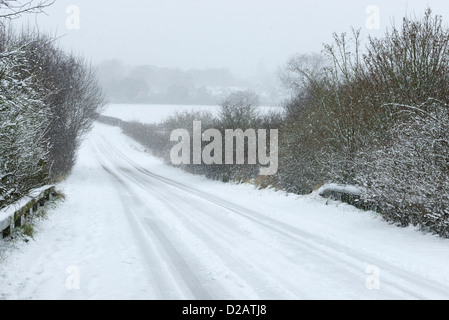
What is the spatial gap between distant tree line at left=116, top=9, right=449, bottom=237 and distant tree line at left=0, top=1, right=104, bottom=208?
766cm

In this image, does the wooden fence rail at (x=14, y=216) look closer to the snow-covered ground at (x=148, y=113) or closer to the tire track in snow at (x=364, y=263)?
the tire track in snow at (x=364, y=263)

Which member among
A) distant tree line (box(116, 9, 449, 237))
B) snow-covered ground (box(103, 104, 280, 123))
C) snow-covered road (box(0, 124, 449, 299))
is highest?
snow-covered ground (box(103, 104, 280, 123))

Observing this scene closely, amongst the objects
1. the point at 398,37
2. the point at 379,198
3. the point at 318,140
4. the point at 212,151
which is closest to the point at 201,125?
the point at 212,151

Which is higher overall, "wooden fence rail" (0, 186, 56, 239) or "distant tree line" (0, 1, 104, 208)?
"distant tree line" (0, 1, 104, 208)

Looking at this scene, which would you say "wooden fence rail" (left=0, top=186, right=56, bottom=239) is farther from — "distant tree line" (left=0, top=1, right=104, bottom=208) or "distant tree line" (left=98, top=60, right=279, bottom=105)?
"distant tree line" (left=98, top=60, right=279, bottom=105)

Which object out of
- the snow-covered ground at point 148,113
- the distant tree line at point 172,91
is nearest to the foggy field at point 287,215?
the snow-covered ground at point 148,113

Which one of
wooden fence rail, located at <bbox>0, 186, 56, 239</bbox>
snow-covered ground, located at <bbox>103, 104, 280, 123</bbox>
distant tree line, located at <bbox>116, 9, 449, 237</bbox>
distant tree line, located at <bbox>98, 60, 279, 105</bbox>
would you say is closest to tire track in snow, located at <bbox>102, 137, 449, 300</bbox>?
distant tree line, located at <bbox>116, 9, 449, 237</bbox>

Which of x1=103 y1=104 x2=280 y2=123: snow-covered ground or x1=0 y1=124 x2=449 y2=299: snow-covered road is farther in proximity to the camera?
x1=103 y1=104 x2=280 y2=123: snow-covered ground

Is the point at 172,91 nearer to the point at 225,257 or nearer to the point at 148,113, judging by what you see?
the point at 148,113

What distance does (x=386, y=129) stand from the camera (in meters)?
11.4

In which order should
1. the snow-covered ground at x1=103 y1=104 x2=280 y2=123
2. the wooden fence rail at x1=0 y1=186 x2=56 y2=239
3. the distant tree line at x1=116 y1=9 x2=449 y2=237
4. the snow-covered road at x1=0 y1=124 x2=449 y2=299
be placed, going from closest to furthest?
the snow-covered road at x1=0 y1=124 x2=449 y2=299 < the wooden fence rail at x1=0 y1=186 x2=56 y2=239 < the distant tree line at x1=116 y1=9 x2=449 y2=237 < the snow-covered ground at x1=103 y1=104 x2=280 y2=123

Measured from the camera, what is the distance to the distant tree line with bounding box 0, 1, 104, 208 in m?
6.98

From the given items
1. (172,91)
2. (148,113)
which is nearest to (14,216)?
(148,113)

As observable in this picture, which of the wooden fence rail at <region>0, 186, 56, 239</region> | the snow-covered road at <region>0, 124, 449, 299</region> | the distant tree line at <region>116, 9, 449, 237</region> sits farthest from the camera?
the distant tree line at <region>116, 9, 449, 237</region>
